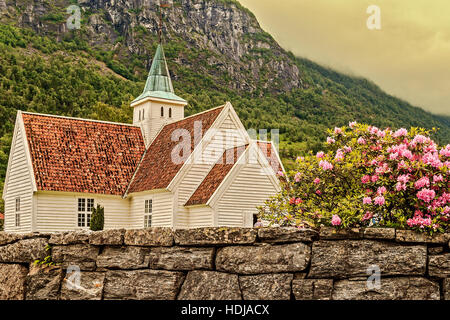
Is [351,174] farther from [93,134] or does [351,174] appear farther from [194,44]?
[194,44]

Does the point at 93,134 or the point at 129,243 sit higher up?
the point at 93,134

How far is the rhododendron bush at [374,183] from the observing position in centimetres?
842

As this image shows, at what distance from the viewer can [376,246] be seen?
7.85 metres

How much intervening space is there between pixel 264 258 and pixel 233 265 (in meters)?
0.46

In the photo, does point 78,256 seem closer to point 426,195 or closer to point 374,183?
point 374,183

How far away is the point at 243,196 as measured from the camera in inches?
1139

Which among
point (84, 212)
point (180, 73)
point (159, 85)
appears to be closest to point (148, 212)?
point (84, 212)

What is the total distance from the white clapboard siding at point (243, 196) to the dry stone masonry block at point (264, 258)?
19815mm

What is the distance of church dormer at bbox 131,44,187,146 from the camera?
1528 inches

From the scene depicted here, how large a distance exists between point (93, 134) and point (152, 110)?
591cm

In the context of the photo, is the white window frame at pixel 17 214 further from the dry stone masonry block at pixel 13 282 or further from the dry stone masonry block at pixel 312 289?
the dry stone masonry block at pixel 312 289

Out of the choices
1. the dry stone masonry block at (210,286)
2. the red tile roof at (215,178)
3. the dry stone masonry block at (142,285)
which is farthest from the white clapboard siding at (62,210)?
the dry stone masonry block at (210,286)

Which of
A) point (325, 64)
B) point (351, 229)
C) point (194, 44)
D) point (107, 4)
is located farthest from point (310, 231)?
point (107, 4)

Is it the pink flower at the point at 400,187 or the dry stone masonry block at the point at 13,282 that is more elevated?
the pink flower at the point at 400,187
